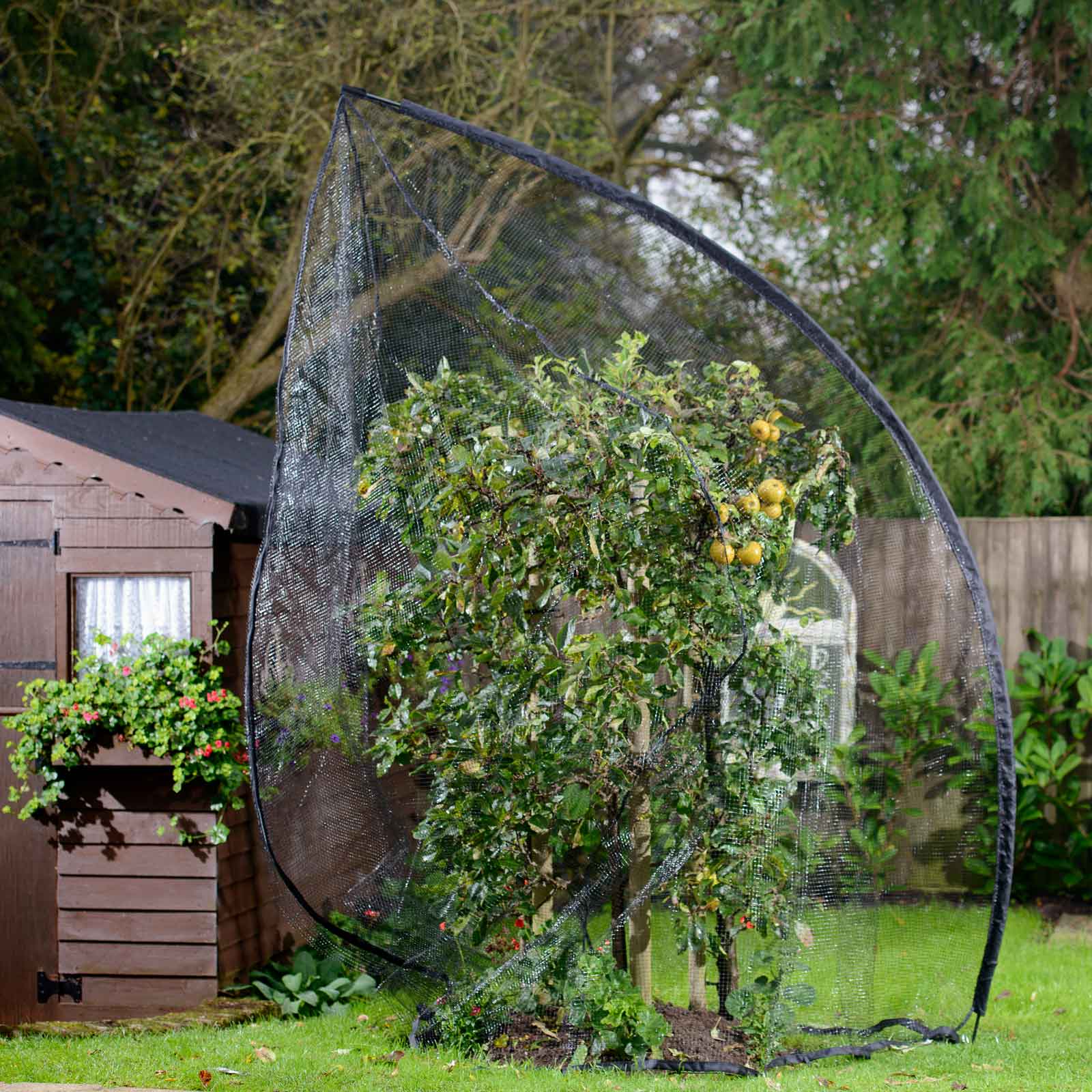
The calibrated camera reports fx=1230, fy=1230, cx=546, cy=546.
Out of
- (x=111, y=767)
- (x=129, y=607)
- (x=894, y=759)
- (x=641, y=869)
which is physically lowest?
(x=641, y=869)

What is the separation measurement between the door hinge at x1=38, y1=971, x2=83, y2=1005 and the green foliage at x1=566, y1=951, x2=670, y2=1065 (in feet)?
7.65

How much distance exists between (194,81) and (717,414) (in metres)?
7.45

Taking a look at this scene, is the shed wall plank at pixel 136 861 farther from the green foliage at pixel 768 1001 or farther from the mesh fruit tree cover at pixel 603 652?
the green foliage at pixel 768 1001

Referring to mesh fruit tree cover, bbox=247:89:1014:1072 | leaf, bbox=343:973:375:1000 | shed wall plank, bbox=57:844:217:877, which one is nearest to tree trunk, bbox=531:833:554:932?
mesh fruit tree cover, bbox=247:89:1014:1072

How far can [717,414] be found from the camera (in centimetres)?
368

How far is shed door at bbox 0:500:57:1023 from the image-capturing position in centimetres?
480

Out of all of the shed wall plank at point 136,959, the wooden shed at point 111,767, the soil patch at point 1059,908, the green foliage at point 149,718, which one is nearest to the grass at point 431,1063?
the shed wall plank at point 136,959

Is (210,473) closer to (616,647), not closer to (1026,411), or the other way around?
(616,647)

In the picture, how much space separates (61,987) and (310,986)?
3.27 feet

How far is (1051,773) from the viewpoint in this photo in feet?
18.5

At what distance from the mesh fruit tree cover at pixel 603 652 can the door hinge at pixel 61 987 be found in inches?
67.3

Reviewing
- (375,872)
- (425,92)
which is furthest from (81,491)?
(425,92)

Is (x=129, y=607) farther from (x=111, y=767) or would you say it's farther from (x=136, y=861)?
(x=136, y=861)

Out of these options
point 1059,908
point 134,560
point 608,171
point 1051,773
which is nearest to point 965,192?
point 608,171
